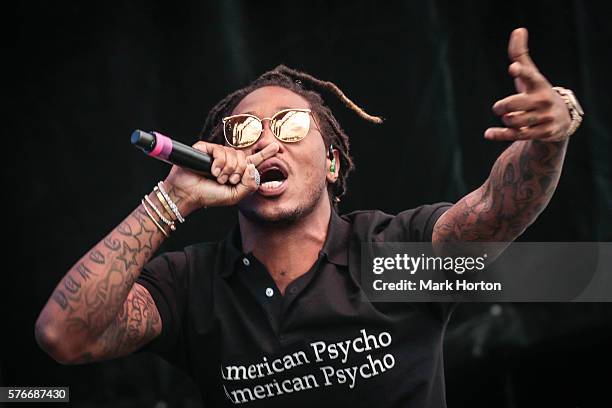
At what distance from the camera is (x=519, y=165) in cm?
185

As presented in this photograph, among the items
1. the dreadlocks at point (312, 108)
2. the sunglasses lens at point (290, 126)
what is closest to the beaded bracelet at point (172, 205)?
the sunglasses lens at point (290, 126)

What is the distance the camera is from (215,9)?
278cm

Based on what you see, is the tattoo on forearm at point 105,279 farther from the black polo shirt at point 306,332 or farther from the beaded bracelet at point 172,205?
the black polo shirt at point 306,332

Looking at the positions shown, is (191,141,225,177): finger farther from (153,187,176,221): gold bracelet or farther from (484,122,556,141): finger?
(484,122,556,141): finger

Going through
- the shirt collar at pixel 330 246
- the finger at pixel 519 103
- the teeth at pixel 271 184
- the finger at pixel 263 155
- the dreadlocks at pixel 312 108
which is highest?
the dreadlocks at pixel 312 108

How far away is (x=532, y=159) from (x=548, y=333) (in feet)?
3.13

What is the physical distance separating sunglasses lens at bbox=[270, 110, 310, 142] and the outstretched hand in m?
0.76

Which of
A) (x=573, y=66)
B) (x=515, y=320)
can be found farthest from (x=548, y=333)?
(x=573, y=66)

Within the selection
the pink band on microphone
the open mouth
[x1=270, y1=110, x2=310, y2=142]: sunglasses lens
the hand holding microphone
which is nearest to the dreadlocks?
[x1=270, y1=110, x2=310, y2=142]: sunglasses lens

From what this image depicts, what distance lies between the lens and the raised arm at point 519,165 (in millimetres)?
1608

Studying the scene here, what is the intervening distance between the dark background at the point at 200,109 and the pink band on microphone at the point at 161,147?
40.6 inches

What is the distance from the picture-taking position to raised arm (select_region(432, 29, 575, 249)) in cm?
161

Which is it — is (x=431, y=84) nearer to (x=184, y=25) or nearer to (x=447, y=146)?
(x=447, y=146)

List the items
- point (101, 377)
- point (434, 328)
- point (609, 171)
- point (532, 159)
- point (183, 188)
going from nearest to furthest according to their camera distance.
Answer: point (532, 159), point (183, 188), point (434, 328), point (609, 171), point (101, 377)
